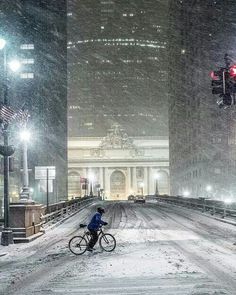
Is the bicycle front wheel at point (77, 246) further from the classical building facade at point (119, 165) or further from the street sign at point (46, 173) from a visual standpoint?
the classical building facade at point (119, 165)

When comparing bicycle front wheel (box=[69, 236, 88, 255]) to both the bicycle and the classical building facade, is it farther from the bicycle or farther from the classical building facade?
the classical building facade

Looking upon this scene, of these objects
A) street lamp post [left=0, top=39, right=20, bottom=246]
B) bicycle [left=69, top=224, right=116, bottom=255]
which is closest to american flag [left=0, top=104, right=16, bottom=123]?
street lamp post [left=0, top=39, right=20, bottom=246]

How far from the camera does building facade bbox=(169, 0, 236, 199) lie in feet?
378

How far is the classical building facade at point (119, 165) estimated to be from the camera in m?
168

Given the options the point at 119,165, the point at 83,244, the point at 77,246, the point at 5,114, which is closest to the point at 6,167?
the point at 5,114

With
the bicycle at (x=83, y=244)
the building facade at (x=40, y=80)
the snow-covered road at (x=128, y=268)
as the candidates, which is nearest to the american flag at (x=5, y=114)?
the snow-covered road at (x=128, y=268)

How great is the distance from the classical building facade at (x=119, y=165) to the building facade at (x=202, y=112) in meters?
13.4

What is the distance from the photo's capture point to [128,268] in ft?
48.3

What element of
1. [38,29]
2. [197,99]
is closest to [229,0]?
[197,99]

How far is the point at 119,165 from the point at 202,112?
175ft

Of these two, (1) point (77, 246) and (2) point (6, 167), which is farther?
(2) point (6, 167)

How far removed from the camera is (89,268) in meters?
15.0

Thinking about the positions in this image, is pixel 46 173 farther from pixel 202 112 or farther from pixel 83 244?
pixel 202 112

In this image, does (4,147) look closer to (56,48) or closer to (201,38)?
(201,38)
